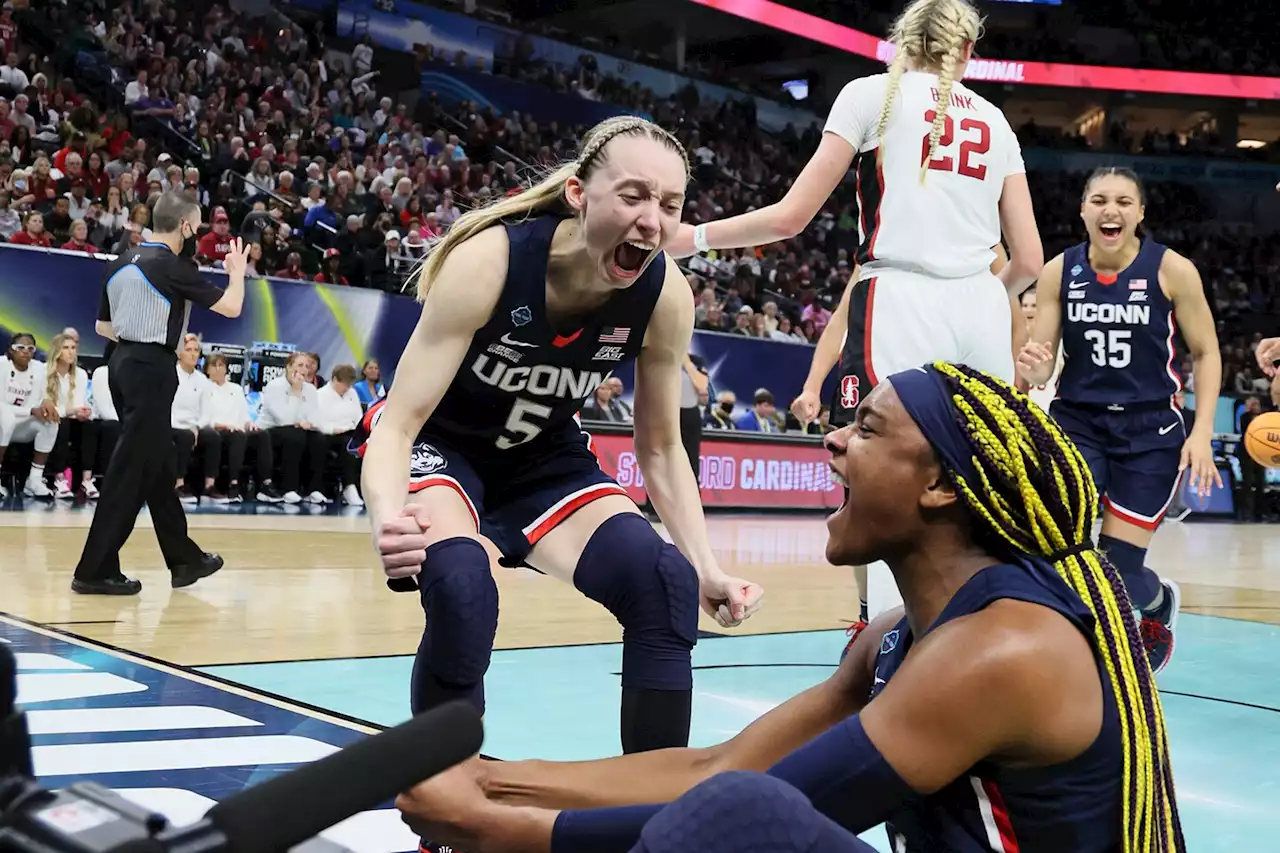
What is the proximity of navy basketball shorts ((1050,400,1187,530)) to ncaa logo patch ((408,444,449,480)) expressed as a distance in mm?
2869

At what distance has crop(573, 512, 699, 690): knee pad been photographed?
2.80 metres

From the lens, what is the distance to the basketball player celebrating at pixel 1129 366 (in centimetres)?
507

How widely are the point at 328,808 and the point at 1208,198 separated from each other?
36.0 meters

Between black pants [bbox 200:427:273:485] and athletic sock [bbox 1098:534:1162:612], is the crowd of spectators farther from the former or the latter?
athletic sock [bbox 1098:534:1162:612]

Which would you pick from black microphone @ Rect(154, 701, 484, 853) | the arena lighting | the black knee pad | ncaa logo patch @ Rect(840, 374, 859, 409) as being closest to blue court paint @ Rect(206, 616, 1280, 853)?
ncaa logo patch @ Rect(840, 374, 859, 409)

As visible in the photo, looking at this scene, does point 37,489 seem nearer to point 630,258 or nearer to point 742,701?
point 742,701

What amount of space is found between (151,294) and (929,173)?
4.26 m

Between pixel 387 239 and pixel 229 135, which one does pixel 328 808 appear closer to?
pixel 387 239

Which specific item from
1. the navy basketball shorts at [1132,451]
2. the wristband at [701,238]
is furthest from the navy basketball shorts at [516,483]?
the navy basketball shorts at [1132,451]

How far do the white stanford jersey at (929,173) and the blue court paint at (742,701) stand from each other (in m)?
1.52

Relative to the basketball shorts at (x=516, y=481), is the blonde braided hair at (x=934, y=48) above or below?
above

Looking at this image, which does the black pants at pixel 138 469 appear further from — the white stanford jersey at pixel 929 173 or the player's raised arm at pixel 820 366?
the white stanford jersey at pixel 929 173

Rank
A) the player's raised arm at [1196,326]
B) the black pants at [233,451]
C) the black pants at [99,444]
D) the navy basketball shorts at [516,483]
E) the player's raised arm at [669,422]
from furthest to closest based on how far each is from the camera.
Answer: the black pants at [233,451], the black pants at [99,444], the player's raised arm at [1196,326], the player's raised arm at [669,422], the navy basketball shorts at [516,483]

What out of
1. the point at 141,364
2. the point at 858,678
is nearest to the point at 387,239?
the point at 141,364
